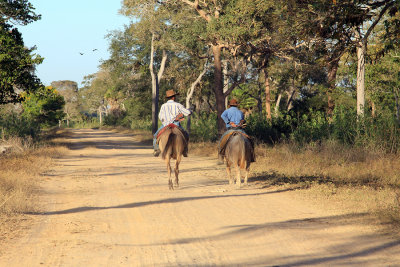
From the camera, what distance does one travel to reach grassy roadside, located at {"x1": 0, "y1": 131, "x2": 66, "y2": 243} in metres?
A: 8.16

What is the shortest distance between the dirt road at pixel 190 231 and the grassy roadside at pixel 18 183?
0.31 meters

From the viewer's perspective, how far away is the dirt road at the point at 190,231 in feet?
19.6

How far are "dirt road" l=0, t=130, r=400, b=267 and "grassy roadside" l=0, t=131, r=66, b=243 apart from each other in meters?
0.31

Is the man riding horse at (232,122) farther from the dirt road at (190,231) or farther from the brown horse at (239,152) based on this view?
the dirt road at (190,231)

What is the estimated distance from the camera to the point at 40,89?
2228 cm

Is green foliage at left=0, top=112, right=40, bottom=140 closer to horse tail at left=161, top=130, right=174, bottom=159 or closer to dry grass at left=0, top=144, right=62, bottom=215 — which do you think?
dry grass at left=0, top=144, right=62, bottom=215

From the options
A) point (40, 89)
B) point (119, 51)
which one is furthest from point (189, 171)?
point (119, 51)

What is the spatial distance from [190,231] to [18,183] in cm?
638

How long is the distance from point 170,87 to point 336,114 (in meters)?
31.7

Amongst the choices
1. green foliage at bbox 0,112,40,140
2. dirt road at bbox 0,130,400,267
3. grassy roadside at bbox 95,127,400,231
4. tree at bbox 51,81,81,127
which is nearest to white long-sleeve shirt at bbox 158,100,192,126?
dirt road at bbox 0,130,400,267

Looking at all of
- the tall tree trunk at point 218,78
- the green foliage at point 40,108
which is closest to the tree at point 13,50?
the tall tree trunk at point 218,78

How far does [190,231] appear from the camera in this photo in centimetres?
754

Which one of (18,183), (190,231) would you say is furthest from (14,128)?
(190,231)

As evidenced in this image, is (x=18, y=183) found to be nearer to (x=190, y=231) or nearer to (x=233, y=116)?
(x=233, y=116)
